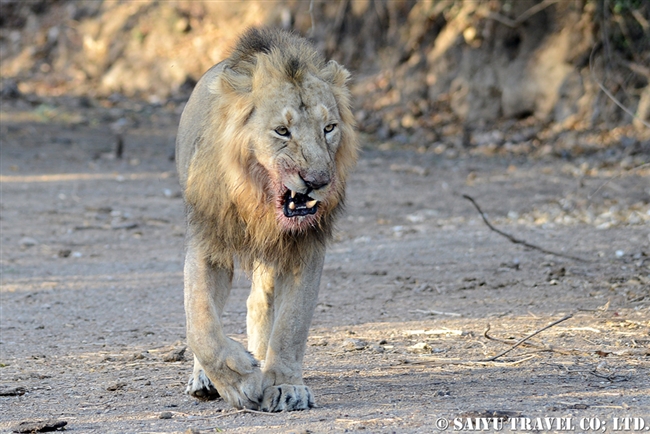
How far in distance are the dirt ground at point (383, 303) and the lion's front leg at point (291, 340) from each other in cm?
12

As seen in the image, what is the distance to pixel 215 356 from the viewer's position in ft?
12.3

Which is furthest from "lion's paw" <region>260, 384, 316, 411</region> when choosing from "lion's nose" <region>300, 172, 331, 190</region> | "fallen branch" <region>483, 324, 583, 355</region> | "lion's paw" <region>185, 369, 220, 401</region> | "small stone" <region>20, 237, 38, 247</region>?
"small stone" <region>20, 237, 38, 247</region>

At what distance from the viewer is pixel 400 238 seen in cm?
817

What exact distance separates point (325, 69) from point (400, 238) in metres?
4.29

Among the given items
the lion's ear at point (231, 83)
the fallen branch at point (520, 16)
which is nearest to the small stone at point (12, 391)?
the lion's ear at point (231, 83)

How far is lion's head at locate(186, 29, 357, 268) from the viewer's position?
3654mm

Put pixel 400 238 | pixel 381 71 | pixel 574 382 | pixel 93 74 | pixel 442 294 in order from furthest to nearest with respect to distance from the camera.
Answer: pixel 93 74
pixel 381 71
pixel 400 238
pixel 442 294
pixel 574 382

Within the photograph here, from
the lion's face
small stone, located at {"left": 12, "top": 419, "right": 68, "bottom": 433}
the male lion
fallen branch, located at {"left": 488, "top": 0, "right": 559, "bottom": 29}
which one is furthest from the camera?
fallen branch, located at {"left": 488, "top": 0, "right": 559, "bottom": 29}

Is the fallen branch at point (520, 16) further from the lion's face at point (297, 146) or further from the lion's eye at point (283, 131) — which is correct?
the lion's eye at point (283, 131)

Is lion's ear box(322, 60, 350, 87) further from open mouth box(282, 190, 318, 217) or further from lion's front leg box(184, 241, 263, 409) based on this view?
lion's front leg box(184, 241, 263, 409)

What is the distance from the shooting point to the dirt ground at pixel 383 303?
3.72 meters

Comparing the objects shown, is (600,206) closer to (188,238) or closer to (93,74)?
(188,238)

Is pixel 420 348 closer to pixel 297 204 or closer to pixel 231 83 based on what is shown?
pixel 297 204

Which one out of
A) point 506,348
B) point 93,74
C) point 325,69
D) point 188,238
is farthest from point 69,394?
point 93,74
